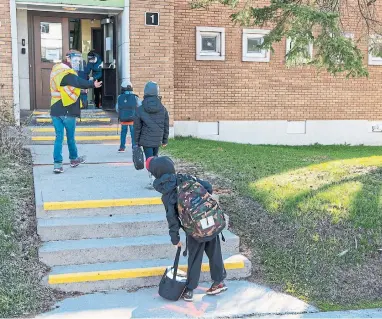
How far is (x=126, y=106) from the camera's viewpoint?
9.95 metres

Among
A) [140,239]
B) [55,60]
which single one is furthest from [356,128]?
[140,239]

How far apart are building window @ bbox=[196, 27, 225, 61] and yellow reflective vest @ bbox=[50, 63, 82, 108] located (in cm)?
663

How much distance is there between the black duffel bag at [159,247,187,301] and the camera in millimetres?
5031

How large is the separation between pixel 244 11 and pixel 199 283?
19.3 feet

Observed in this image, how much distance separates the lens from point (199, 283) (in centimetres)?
558

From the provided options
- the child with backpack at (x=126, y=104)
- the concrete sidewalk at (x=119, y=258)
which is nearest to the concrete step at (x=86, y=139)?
the child with backpack at (x=126, y=104)

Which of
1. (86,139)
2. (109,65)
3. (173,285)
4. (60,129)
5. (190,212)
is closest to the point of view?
(190,212)

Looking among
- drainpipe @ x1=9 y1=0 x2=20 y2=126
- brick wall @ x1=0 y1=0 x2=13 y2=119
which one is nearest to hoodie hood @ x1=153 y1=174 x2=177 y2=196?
drainpipe @ x1=9 y1=0 x2=20 y2=126

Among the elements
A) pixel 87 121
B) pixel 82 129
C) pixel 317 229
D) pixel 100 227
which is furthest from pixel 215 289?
pixel 87 121

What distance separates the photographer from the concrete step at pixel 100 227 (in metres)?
5.92

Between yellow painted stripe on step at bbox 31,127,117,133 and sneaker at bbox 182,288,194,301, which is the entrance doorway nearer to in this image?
yellow painted stripe on step at bbox 31,127,117,133

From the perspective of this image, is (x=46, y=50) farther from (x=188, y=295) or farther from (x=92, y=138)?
(x=188, y=295)

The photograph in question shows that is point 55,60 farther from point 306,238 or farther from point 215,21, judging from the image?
point 306,238

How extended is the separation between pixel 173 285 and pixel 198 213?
81cm
